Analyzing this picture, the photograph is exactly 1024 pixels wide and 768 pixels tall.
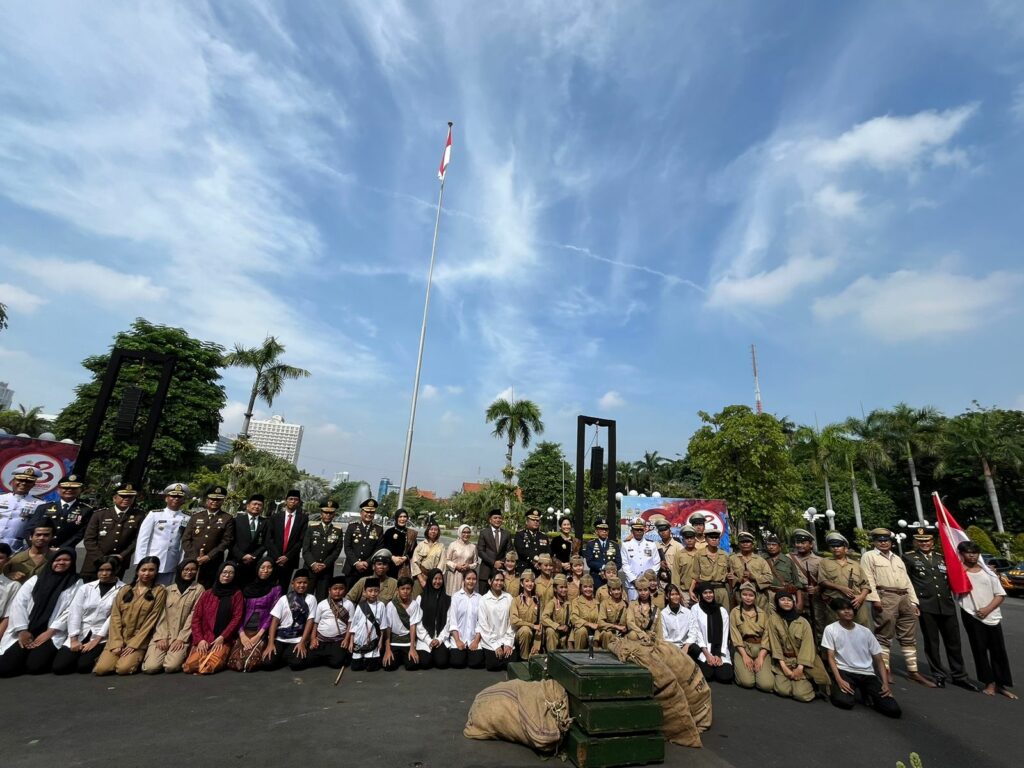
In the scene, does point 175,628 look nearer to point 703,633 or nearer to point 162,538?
point 162,538

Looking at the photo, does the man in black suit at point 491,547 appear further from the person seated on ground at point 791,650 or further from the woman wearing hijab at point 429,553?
the person seated on ground at point 791,650

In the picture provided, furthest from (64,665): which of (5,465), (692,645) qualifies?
(692,645)

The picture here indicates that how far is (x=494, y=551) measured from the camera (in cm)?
768

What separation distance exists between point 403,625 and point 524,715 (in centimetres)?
267

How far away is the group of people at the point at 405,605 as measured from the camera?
529 cm

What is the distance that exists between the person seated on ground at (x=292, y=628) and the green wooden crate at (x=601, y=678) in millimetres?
3168

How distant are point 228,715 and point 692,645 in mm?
5082

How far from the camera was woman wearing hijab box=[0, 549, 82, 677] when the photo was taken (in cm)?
493

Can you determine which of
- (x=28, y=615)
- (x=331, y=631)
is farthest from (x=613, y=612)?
(x=28, y=615)

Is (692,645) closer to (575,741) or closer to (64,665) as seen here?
(575,741)

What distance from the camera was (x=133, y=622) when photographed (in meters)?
5.36

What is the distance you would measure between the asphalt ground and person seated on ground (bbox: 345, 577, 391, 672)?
18cm

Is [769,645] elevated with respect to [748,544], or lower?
lower

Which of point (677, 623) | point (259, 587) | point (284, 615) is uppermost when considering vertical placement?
point (259, 587)
